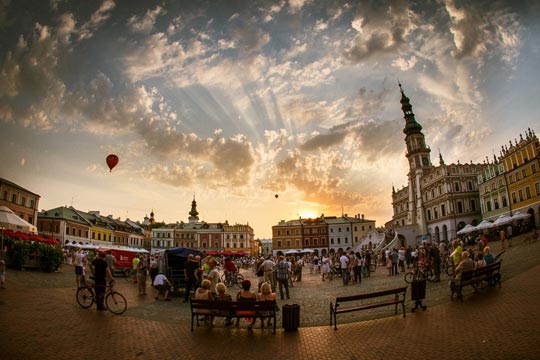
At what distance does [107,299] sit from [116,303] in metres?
0.76

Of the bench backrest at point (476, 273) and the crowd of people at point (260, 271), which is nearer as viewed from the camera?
the crowd of people at point (260, 271)

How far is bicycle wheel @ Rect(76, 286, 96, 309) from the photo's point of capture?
10.9m

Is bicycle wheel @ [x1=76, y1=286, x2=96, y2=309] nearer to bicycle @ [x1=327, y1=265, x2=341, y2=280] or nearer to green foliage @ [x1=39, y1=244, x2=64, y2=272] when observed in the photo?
green foliage @ [x1=39, y1=244, x2=64, y2=272]

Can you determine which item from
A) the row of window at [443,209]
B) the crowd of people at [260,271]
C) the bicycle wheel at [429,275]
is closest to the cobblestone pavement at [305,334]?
the crowd of people at [260,271]

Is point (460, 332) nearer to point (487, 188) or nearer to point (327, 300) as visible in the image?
point (327, 300)

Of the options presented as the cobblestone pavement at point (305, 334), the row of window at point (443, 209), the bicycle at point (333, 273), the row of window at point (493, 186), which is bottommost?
the bicycle at point (333, 273)

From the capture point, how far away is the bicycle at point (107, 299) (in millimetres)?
10609

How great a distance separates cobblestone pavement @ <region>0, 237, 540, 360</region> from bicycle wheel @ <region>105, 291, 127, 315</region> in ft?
0.83

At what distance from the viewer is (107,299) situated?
11.1 m

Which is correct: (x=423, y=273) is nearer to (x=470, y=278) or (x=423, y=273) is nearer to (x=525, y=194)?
(x=470, y=278)

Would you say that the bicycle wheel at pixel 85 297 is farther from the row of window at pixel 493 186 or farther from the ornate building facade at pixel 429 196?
the ornate building facade at pixel 429 196

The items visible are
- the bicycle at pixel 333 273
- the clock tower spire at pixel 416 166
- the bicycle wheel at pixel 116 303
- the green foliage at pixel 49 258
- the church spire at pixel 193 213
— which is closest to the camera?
the bicycle wheel at pixel 116 303

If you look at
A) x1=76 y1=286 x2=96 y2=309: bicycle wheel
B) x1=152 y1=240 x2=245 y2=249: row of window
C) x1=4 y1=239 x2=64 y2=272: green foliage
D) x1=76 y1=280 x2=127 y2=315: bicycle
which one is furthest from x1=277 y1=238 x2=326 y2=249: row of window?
x1=76 y1=286 x2=96 y2=309: bicycle wheel

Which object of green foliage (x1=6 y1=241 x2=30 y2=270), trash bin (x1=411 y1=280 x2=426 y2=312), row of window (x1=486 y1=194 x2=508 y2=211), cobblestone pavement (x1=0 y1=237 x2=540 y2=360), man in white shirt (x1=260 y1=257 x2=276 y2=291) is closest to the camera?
cobblestone pavement (x1=0 y1=237 x2=540 y2=360)
